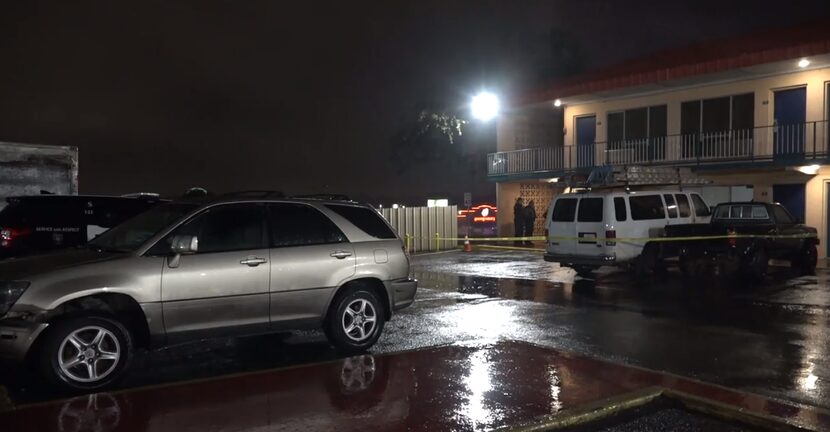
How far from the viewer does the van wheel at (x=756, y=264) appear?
15.0 m

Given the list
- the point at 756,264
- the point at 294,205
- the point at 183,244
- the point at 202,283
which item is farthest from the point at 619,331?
the point at 756,264

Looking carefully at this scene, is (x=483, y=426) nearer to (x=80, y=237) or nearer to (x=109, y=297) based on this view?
(x=109, y=297)

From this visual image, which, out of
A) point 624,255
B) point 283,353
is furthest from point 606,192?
point 283,353

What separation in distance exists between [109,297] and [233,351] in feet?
6.47

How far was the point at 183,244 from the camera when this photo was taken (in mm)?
6617

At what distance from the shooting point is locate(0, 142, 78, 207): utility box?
14.5m

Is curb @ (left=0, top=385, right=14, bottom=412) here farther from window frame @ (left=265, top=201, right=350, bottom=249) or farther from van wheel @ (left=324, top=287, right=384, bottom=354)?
van wheel @ (left=324, top=287, right=384, bottom=354)

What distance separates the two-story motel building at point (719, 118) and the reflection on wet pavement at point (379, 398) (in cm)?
1236

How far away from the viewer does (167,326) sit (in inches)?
262

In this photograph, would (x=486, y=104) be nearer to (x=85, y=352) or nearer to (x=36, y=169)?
(x=36, y=169)

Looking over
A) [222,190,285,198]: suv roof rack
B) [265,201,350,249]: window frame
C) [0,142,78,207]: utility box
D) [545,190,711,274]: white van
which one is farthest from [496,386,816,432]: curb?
[0,142,78,207]: utility box

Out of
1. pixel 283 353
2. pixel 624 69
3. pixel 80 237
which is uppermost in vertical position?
pixel 624 69

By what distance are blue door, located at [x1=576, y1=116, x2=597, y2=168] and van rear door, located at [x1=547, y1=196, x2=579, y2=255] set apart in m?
11.3

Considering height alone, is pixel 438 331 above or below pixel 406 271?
below
